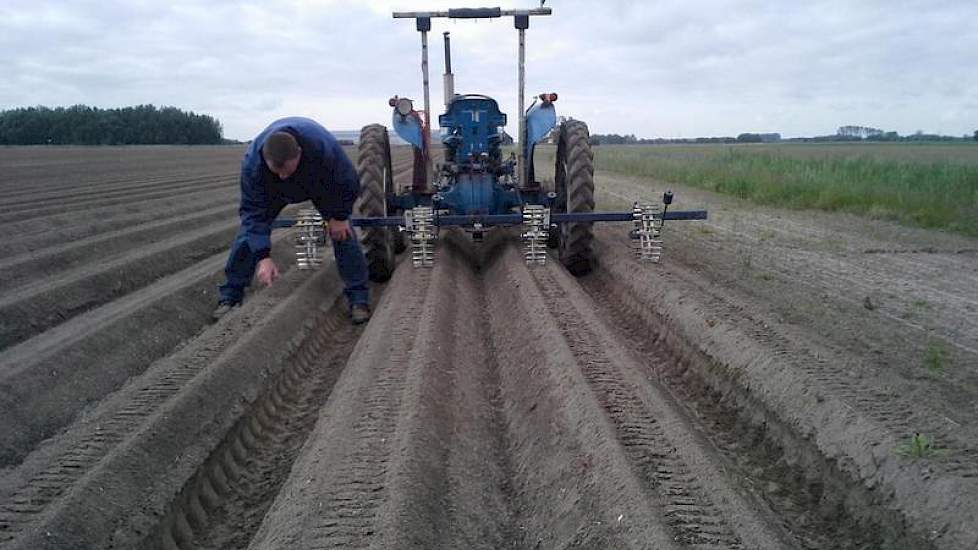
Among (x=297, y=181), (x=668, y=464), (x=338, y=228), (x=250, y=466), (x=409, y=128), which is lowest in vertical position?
(x=250, y=466)

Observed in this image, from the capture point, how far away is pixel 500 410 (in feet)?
13.0

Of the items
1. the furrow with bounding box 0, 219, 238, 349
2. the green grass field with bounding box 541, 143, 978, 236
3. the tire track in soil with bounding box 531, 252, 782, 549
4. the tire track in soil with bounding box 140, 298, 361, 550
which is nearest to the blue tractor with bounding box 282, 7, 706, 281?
the furrow with bounding box 0, 219, 238, 349

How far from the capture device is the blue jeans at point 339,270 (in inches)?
224

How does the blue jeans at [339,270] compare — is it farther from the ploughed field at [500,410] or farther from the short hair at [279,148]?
the short hair at [279,148]

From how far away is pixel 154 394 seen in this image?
12.8 ft

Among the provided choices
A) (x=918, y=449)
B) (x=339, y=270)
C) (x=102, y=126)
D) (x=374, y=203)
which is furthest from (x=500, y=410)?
(x=102, y=126)

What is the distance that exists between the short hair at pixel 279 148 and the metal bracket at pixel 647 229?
3542mm

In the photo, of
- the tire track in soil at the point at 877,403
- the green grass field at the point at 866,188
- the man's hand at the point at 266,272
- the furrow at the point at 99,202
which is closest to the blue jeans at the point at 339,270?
the man's hand at the point at 266,272

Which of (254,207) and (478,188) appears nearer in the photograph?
(254,207)

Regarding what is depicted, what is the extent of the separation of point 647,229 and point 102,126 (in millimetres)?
62567

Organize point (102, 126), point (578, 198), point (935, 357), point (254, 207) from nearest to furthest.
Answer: point (935, 357), point (254, 207), point (578, 198), point (102, 126)

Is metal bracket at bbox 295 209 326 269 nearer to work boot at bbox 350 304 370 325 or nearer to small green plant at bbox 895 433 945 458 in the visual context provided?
work boot at bbox 350 304 370 325

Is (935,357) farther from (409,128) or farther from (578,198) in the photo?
(409,128)

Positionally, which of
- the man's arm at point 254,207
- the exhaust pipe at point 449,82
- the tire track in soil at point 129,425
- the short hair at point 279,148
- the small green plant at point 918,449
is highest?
the exhaust pipe at point 449,82
